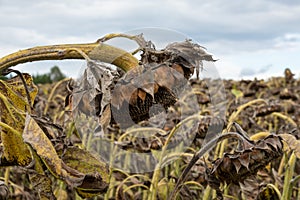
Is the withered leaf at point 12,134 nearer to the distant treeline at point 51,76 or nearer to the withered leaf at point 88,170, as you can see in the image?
the withered leaf at point 88,170

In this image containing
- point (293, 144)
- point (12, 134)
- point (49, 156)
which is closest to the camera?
point (49, 156)

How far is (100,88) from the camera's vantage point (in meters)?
1.05

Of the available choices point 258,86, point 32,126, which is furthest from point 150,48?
point 258,86

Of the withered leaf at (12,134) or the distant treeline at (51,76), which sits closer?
the withered leaf at (12,134)

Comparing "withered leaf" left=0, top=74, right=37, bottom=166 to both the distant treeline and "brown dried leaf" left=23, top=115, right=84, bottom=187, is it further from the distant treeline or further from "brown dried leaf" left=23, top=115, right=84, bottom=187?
the distant treeline

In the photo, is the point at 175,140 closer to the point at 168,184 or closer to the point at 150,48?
the point at 168,184

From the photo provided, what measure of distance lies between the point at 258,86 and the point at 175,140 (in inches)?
157

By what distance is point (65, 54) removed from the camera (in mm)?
1004

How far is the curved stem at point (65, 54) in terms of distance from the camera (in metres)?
1.00

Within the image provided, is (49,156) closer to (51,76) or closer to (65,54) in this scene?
(65,54)

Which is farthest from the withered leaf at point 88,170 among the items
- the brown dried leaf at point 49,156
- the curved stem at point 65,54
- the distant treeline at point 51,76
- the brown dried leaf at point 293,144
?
the distant treeline at point 51,76

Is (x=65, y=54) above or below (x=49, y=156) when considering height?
above

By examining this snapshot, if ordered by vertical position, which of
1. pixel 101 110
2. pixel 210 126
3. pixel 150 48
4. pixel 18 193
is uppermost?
pixel 150 48

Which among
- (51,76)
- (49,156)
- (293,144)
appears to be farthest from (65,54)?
(51,76)
